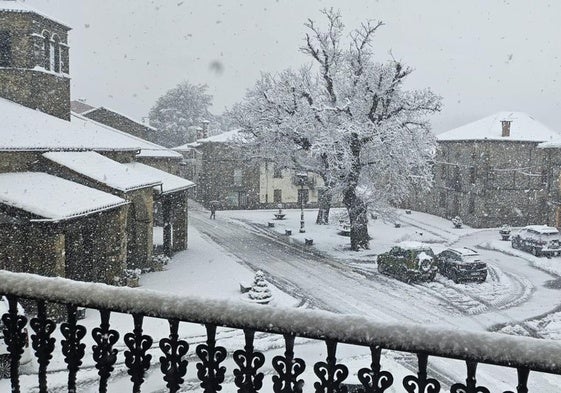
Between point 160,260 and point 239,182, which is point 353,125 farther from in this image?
point 239,182

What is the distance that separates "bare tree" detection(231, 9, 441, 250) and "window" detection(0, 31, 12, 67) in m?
14.4

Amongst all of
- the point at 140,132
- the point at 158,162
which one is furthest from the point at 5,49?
the point at 140,132

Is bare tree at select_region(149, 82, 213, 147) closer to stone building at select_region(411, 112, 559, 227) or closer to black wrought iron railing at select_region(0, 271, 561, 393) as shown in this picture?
stone building at select_region(411, 112, 559, 227)

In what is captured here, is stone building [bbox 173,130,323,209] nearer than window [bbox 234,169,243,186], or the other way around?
stone building [bbox 173,130,323,209]

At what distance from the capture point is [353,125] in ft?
93.6

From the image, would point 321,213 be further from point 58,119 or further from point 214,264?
point 58,119

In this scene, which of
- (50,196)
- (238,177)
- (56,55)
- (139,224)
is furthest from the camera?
(238,177)

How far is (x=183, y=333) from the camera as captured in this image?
47.3 ft

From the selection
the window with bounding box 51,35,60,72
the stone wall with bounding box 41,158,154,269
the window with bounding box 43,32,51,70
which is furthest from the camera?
the window with bounding box 51,35,60,72

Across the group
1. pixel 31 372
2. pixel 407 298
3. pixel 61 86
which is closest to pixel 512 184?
pixel 407 298

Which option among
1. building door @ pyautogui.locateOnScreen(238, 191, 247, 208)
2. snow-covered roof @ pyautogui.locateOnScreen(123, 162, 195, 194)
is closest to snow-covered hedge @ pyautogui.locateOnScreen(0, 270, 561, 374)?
snow-covered roof @ pyautogui.locateOnScreen(123, 162, 195, 194)

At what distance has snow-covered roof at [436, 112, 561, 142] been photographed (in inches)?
1695

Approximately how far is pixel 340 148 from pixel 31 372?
20.8 meters

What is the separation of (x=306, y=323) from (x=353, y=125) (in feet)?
86.9
